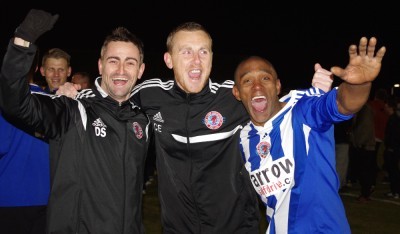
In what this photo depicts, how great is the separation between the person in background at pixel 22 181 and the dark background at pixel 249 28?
69.1ft

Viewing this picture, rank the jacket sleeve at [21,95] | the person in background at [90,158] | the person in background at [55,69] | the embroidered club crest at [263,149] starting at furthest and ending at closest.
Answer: the person in background at [55,69]
the embroidered club crest at [263,149]
the person in background at [90,158]
the jacket sleeve at [21,95]

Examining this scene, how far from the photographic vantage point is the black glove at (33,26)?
7.55ft

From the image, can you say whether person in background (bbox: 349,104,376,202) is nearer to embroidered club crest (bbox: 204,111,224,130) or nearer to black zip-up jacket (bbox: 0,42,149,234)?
embroidered club crest (bbox: 204,111,224,130)

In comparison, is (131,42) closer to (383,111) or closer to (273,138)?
(273,138)

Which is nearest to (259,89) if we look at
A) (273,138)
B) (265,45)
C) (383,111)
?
(273,138)

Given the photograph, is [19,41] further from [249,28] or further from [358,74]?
[249,28]

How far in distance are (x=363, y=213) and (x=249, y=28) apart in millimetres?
23419

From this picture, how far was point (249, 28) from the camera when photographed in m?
29.2

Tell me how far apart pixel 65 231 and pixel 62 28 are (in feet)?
77.3

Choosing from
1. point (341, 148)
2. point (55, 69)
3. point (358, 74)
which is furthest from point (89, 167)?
point (341, 148)

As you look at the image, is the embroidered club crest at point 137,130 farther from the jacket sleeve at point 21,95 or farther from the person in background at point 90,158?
the jacket sleeve at point 21,95

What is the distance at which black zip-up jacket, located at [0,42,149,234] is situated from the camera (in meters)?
2.68

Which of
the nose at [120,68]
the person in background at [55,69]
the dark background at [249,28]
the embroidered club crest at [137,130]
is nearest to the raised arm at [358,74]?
the embroidered club crest at [137,130]

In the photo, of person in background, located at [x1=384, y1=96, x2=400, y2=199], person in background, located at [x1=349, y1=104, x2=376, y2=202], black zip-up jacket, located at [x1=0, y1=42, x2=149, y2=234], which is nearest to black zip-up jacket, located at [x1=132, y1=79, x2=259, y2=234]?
black zip-up jacket, located at [x1=0, y1=42, x2=149, y2=234]
